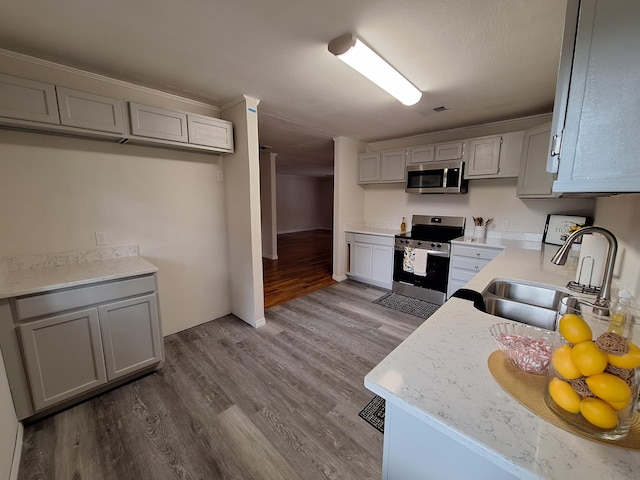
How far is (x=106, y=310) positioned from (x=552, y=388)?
94.9 inches

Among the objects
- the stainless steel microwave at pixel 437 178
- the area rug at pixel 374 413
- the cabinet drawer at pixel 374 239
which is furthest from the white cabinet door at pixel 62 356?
the stainless steel microwave at pixel 437 178

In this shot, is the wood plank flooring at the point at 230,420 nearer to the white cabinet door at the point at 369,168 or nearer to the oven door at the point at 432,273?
the oven door at the point at 432,273

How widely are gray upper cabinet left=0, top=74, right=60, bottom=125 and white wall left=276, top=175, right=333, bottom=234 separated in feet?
25.1

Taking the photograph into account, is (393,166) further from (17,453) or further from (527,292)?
(17,453)

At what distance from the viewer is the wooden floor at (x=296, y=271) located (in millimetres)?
3967

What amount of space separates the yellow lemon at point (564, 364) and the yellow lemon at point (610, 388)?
0.03m

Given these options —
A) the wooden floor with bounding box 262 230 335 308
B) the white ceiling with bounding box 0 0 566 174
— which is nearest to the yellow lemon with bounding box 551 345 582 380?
the white ceiling with bounding box 0 0 566 174

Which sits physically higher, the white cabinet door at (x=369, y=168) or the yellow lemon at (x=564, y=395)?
the white cabinet door at (x=369, y=168)

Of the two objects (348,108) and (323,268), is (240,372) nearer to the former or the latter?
(348,108)

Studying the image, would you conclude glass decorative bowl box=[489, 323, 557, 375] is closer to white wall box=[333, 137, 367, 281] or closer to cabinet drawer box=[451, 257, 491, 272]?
cabinet drawer box=[451, 257, 491, 272]

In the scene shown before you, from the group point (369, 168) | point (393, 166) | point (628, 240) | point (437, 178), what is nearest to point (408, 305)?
point (437, 178)

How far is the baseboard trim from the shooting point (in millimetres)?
1322

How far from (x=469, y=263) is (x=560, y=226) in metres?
1.00

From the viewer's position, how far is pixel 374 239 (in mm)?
4051
